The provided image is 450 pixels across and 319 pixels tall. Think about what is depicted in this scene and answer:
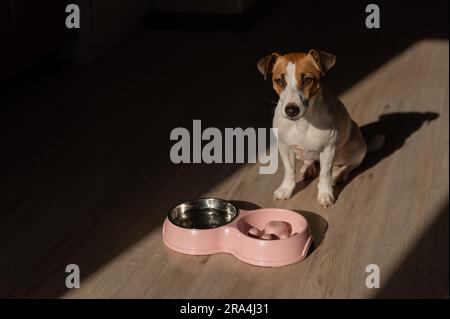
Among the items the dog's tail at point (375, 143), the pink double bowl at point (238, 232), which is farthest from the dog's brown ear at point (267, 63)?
the dog's tail at point (375, 143)

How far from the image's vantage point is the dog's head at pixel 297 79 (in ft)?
7.88

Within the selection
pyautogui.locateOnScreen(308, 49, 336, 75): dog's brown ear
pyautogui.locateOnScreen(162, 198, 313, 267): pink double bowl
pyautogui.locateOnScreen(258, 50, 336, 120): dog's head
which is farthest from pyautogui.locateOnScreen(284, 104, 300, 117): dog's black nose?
pyautogui.locateOnScreen(162, 198, 313, 267): pink double bowl

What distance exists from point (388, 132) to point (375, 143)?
26cm

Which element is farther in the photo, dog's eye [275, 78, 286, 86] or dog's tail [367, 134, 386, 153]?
dog's tail [367, 134, 386, 153]

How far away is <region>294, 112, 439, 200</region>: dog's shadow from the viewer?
3.00m

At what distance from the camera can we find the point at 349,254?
8.03ft

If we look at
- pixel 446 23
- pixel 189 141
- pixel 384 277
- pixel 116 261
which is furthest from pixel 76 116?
pixel 446 23

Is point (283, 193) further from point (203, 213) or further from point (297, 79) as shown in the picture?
point (297, 79)

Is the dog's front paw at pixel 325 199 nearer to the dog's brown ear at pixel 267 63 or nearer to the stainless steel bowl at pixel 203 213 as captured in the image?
the stainless steel bowl at pixel 203 213

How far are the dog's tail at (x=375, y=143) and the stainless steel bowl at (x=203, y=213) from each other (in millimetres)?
803

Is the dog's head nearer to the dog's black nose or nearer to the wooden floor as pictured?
the dog's black nose

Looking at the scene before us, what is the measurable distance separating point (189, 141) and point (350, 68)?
3.98 feet

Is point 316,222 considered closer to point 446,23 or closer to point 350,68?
point 350,68

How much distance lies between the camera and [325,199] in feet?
8.92
